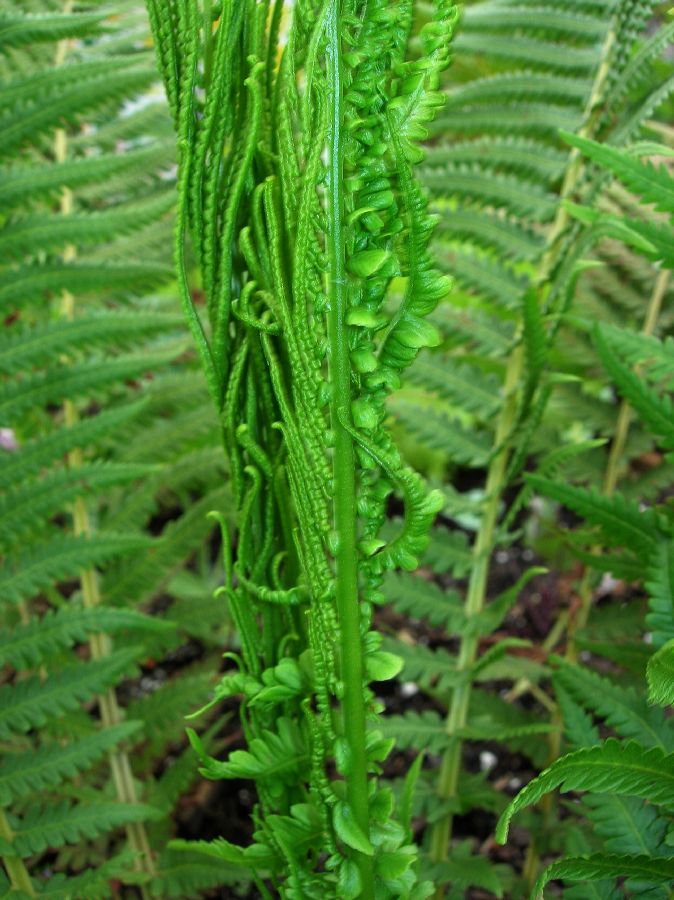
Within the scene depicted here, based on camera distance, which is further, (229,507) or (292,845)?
(229,507)

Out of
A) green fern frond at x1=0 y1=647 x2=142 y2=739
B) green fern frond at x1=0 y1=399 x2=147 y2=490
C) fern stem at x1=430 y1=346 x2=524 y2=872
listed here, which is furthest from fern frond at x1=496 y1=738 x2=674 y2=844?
green fern frond at x1=0 y1=399 x2=147 y2=490

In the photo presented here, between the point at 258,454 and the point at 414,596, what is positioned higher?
the point at 258,454

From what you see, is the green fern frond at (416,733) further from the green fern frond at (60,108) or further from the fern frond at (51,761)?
the green fern frond at (60,108)

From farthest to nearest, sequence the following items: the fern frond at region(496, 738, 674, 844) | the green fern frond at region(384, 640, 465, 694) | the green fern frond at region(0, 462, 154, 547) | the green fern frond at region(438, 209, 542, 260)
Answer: the green fern frond at region(438, 209, 542, 260) < the green fern frond at region(384, 640, 465, 694) < the green fern frond at region(0, 462, 154, 547) < the fern frond at region(496, 738, 674, 844)

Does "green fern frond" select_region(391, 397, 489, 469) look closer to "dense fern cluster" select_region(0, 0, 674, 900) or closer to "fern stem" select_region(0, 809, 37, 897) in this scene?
"dense fern cluster" select_region(0, 0, 674, 900)

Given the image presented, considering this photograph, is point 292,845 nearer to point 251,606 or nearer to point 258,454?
point 251,606

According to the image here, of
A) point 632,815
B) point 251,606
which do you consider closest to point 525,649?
point 632,815

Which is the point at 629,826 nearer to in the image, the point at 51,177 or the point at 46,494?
the point at 46,494

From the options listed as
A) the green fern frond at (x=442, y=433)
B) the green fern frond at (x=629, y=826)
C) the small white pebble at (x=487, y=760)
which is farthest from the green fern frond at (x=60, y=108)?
the small white pebble at (x=487, y=760)
